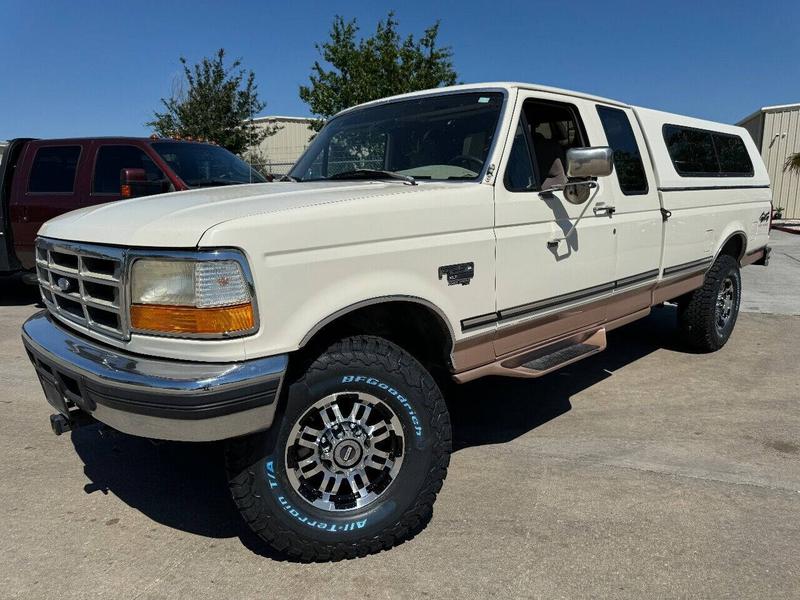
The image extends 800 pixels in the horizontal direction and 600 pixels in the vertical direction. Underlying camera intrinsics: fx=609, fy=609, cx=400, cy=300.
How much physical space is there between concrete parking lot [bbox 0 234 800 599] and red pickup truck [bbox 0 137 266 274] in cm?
303

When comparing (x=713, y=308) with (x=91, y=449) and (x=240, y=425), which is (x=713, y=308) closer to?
(x=240, y=425)

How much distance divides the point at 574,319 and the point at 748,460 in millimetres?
1263

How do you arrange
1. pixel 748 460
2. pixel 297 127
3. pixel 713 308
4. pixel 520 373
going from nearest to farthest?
pixel 520 373, pixel 748 460, pixel 713 308, pixel 297 127

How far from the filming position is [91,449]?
12.1 feet

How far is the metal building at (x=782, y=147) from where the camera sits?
21.6 metres

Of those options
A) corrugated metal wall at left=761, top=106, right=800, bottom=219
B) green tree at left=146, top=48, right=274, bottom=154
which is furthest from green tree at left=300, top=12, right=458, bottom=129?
corrugated metal wall at left=761, top=106, right=800, bottom=219

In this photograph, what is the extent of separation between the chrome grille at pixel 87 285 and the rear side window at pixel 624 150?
3.21 m

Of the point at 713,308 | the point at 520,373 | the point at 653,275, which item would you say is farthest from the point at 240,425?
the point at 713,308

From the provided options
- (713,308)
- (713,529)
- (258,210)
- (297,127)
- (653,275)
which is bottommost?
(713,529)

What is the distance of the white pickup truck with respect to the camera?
87.3 inches

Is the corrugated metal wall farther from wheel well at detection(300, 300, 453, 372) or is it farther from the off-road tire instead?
wheel well at detection(300, 300, 453, 372)

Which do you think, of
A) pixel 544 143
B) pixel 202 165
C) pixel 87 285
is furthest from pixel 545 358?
pixel 202 165

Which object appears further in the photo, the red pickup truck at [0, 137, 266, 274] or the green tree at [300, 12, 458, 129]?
the green tree at [300, 12, 458, 129]

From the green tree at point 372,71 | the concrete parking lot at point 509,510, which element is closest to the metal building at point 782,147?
the green tree at point 372,71
